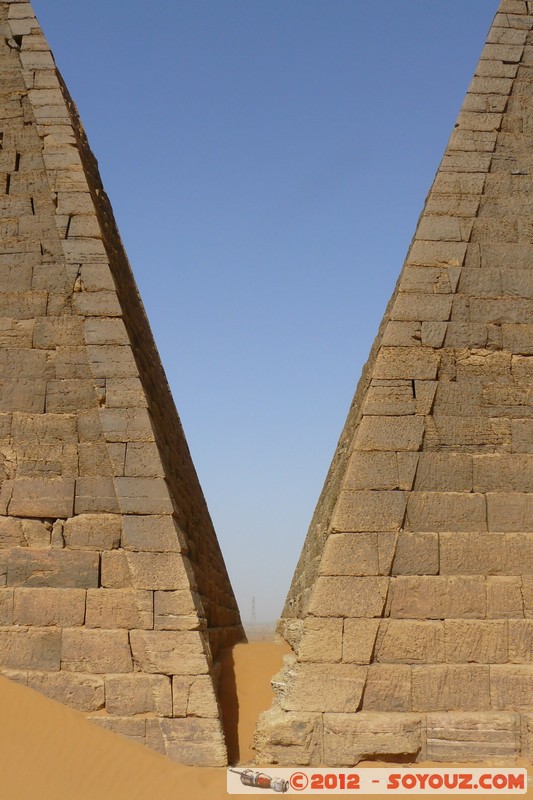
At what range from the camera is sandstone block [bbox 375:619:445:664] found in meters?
7.11

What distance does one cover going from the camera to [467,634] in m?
7.17

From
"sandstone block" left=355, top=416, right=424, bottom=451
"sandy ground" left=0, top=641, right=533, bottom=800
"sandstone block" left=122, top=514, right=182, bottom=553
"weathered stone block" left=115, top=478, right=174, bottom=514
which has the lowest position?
"sandy ground" left=0, top=641, right=533, bottom=800

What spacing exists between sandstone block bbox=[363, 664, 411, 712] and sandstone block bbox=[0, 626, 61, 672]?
2.72 metres

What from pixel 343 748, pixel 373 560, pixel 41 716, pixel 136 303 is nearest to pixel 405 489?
pixel 373 560

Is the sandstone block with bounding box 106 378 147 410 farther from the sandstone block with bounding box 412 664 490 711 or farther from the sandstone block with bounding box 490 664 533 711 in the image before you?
the sandstone block with bounding box 490 664 533 711

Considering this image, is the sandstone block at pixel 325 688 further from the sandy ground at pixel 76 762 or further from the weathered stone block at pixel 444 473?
the weathered stone block at pixel 444 473

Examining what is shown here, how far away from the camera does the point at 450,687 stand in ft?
23.1

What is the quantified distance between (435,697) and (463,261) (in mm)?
4021

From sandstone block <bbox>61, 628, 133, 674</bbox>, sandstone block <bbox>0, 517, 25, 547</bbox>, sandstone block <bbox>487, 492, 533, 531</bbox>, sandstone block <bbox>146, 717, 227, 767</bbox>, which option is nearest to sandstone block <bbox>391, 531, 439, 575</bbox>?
sandstone block <bbox>487, 492, 533, 531</bbox>

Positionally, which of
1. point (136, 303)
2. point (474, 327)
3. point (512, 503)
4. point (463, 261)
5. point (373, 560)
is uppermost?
point (136, 303)

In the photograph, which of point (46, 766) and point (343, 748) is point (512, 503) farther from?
point (46, 766)

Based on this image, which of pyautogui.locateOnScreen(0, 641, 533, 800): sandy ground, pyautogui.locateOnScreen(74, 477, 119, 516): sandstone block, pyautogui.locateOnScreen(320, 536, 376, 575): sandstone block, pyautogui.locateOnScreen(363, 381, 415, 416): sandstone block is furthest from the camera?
pyautogui.locateOnScreen(363, 381, 415, 416): sandstone block

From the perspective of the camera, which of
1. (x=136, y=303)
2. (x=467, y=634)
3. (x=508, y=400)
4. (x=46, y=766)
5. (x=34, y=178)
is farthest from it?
(x=136, y=303)

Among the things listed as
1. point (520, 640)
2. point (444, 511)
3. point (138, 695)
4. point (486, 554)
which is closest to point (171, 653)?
point (138, 695)
